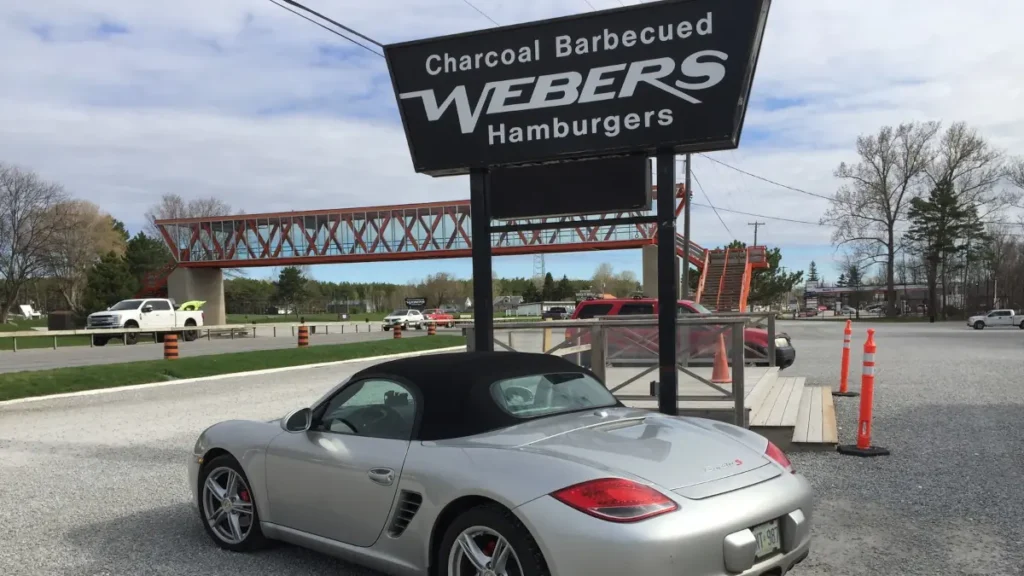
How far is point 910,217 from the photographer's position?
69.6 metres

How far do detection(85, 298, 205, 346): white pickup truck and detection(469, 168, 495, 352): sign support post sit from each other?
99.9 ft

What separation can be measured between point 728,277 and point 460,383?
39.7 meters

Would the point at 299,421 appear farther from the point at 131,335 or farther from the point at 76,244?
the point at 76,244

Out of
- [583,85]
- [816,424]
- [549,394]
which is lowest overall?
[816,424]

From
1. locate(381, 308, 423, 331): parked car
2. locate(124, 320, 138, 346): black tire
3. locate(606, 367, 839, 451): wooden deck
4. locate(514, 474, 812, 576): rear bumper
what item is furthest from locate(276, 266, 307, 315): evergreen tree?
locate(514, 474, 812, 576): rear bumper

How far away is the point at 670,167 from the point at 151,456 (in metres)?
6.43

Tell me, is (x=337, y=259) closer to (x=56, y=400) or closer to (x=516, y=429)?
(x=56, y=400)

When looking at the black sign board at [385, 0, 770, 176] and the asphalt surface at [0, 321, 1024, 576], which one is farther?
the black sign board at [385, 0, 770, 176]

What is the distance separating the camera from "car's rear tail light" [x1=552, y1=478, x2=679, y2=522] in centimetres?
298

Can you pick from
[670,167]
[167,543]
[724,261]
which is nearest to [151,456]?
[167,543]

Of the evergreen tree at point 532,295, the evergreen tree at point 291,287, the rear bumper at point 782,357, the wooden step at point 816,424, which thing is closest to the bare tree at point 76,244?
the evergreen tree at point 291,287

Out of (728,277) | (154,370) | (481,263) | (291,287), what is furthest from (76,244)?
(481,263)

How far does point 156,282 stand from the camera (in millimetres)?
63438

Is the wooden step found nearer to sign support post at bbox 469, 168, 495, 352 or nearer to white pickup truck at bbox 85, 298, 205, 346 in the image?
sign support post at bbox 469, 168, 495, 352
